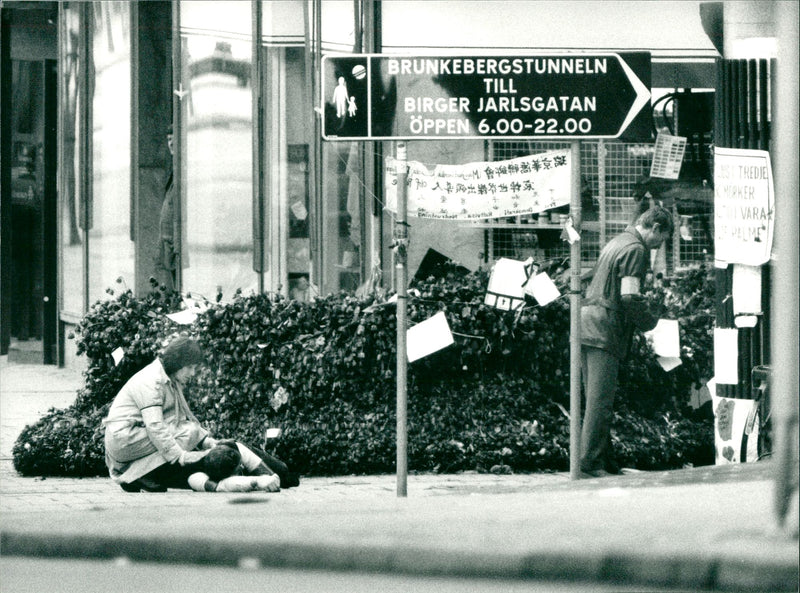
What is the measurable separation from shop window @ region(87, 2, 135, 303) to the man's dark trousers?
21.9ft

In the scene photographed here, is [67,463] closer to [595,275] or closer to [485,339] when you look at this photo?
[485,339]

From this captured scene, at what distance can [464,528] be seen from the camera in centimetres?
707

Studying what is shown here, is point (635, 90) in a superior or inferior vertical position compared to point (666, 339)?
superior

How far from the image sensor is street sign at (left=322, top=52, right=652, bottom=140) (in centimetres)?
828

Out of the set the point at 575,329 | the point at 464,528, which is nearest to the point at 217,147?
the point at 575,329

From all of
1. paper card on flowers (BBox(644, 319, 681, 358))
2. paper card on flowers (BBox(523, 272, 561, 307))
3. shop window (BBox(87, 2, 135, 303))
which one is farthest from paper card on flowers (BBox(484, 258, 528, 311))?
shop window (BBox(87, 2, 135, 303))

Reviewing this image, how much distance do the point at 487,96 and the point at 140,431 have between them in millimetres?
3006

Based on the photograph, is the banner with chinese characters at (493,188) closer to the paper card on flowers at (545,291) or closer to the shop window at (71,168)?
the paper card on flowers at (545,291)

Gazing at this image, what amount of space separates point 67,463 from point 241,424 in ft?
4.08

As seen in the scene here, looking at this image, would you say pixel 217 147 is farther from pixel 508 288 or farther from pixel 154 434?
pixel 154 434

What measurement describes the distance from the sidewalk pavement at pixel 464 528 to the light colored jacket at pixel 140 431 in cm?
22

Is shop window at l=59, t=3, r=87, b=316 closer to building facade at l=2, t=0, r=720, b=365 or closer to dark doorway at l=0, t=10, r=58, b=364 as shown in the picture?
dark doorway at l=0, t=10, r=58, b=364

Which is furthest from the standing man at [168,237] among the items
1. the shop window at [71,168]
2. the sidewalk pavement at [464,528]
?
the sidewalk pavement at [464,528]

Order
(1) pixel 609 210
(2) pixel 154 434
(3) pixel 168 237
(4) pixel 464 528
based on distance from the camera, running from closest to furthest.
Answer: (4) pixel 464 528 < (2) pixel 154 434 < (1) pixel 609 210 < (3) pixel 168 237
